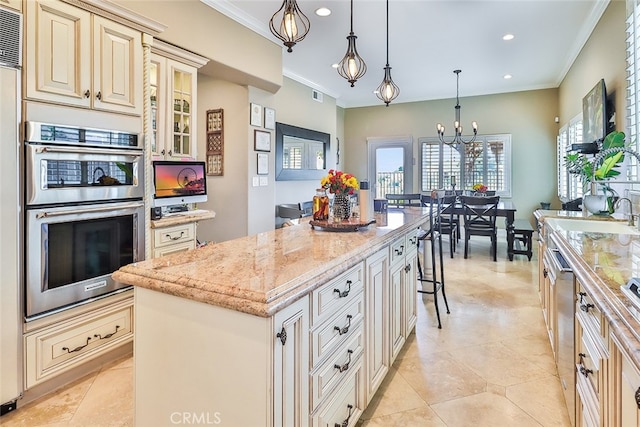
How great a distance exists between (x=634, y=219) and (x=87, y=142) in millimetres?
3508

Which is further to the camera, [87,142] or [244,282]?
[87,142]

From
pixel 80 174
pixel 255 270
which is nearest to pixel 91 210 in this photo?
pixel 80 174

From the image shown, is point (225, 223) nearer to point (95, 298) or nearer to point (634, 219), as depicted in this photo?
point (95, 298)

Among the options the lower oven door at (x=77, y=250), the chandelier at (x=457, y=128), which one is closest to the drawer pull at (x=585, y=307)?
the lower oven door at (x=77, y=250)

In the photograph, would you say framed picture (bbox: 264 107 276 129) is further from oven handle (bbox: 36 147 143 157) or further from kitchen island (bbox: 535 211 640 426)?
kitchen island (bbox: 535 211 640 426)

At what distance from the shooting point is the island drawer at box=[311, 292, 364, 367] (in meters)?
1.29

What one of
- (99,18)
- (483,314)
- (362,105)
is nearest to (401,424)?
(483,314)

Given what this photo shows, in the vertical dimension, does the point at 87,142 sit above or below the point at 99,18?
below

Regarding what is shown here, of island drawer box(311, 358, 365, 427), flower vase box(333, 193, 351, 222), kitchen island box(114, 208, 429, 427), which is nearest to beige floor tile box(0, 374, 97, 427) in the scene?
kitchen island box(114, 208, 429, 427)

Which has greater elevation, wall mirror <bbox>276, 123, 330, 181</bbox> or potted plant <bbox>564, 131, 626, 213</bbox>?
wall mirror <bbox>276, 123, 330, 181</bbox>

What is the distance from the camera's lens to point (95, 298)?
2.22 metres

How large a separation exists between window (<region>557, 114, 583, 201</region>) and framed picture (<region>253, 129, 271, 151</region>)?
382 cm

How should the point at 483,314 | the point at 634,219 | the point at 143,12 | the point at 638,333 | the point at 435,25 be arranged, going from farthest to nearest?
the point at 435,25 < the point at 483,314 < the point at 143,12 < the point at 634,219 < the point at 638,333

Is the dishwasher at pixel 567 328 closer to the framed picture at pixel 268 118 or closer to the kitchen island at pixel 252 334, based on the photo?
the kitchen island at pixel 252 334
